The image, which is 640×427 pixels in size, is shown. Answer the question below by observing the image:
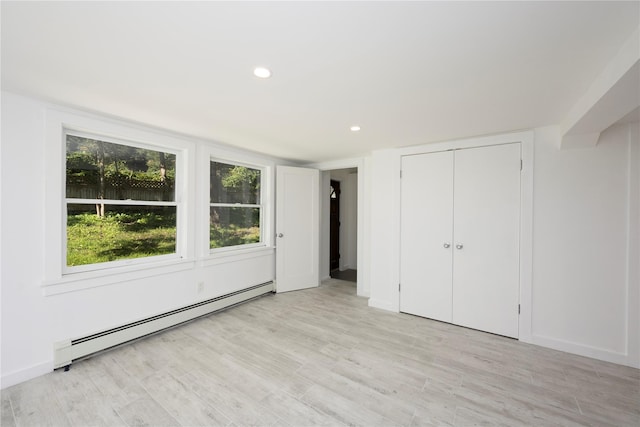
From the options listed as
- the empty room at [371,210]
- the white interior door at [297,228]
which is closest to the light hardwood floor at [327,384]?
the empty room at [371,210]

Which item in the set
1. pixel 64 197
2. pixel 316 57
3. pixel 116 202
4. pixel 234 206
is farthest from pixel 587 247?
pixel 64 197

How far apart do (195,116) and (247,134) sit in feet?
2.13

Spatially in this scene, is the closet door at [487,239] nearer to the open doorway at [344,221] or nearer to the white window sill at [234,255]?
the white window sill at [234,255]

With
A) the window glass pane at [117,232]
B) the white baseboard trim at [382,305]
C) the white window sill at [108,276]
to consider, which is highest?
the window glass pane at [117,232]

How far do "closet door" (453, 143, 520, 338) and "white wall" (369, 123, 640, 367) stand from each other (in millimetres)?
186

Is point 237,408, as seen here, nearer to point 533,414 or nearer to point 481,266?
point 533,414

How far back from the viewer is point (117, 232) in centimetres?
262

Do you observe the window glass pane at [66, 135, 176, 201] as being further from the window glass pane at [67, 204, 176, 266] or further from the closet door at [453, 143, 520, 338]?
the closet door at [453, 143, 520, 338]

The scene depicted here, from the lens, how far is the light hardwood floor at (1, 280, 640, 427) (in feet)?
5.53

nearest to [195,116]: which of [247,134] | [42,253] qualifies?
[247,134]

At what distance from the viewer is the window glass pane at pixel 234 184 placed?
11.6 ft

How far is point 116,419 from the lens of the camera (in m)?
1.64

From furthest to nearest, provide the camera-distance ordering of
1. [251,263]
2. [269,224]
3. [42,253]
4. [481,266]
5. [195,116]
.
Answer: [269,224] → [251,263] → [481,266] → [195,116] → [42,253]

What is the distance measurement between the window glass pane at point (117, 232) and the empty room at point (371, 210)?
21 mm
